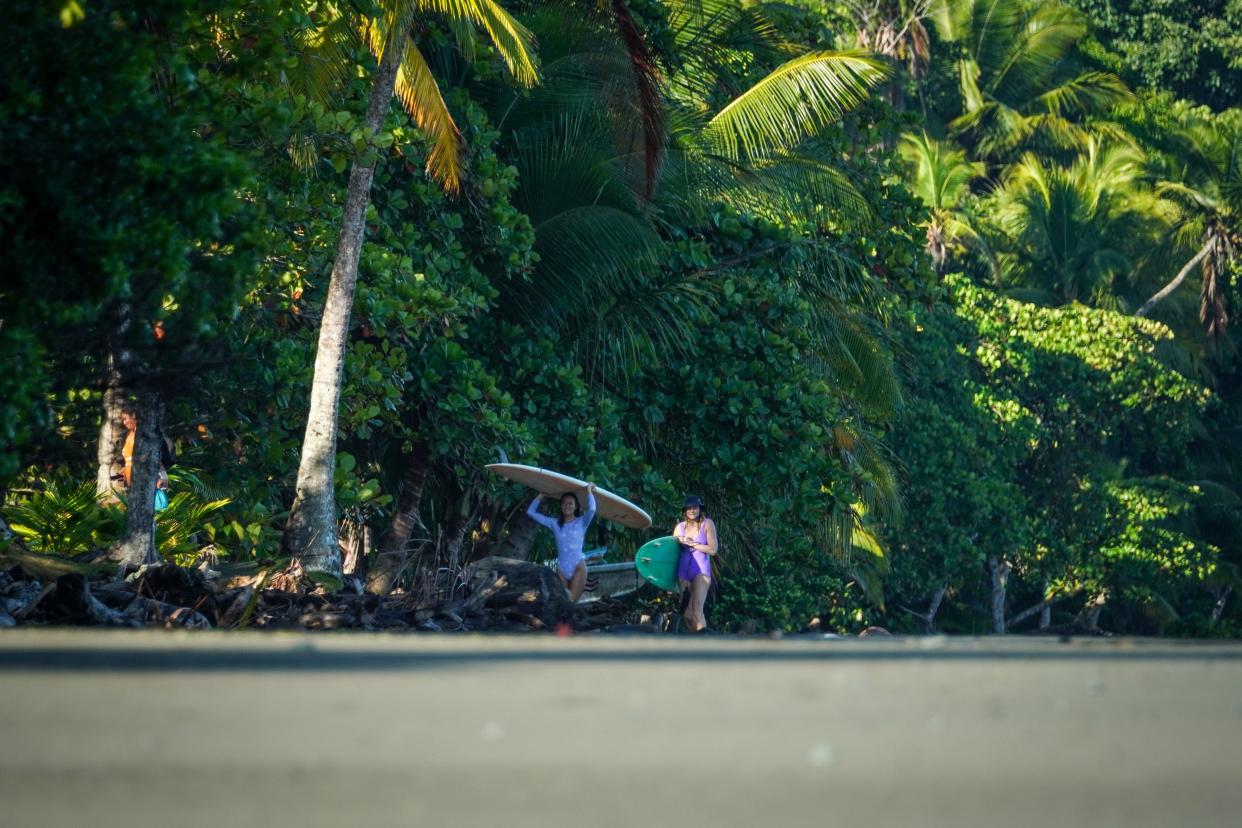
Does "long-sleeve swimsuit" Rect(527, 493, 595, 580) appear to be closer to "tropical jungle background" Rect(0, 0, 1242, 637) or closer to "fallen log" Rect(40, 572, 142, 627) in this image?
"tropical jungle background" Rect(0, 0, 1242, 637)

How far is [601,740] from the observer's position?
4.01 m

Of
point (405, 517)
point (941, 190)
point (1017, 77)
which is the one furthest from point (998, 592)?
point (405, 517)

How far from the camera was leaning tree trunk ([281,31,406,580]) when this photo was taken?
471 inches

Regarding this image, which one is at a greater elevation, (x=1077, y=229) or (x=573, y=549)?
(x=573, y=549)

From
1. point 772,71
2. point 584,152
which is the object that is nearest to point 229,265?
point 584,152

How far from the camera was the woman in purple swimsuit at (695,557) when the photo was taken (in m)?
14.4

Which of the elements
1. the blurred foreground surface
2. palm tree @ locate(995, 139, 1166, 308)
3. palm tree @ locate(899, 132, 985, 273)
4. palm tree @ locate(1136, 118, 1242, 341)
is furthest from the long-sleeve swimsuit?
palm tree @ locate(1136, 118, 1242, 341)

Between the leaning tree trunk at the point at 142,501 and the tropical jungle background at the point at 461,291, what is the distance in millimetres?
27

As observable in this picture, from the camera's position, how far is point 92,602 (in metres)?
9.75

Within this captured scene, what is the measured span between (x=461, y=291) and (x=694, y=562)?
2.92 m

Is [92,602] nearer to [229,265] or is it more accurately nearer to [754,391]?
[229,265]

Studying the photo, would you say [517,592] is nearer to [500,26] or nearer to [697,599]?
[697,599]

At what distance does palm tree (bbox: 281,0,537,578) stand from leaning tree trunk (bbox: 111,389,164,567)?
91cm

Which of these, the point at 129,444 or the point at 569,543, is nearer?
the point at 129,444
